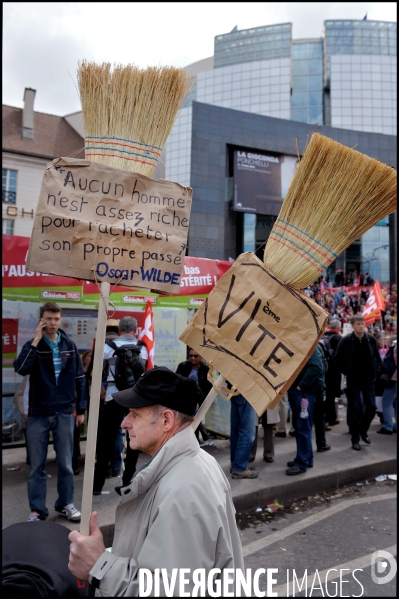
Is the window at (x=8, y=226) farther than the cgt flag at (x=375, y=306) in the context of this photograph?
Yes

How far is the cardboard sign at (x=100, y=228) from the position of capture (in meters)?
2.07

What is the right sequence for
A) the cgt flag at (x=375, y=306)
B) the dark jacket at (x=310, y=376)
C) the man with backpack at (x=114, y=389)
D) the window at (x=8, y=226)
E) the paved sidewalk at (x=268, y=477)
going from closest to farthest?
the paved sidewalk at (x=268, y=477), the man with backpack at (x=114, y=389), the dark jacket at (x=310, y=376), the cgt flag at (x=375, y=306), the window at (x=8, y=226)

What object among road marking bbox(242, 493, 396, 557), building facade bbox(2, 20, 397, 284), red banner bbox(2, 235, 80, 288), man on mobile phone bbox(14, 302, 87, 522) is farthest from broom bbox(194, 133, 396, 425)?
building facade bbox(2, 20, 397, 284)

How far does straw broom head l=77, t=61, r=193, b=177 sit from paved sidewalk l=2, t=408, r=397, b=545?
353 centimetres

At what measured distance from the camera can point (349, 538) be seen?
4.37m

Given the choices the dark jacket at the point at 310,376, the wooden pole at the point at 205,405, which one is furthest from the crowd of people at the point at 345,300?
the wooden pole at the point at 205,405

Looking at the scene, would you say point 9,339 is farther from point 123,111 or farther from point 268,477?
point 123,111

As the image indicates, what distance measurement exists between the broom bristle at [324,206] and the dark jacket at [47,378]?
2885 millimetres

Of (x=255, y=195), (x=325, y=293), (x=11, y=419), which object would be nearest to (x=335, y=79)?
(x=255, y=195)

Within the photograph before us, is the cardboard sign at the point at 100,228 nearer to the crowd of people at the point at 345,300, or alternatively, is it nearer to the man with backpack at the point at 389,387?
the man with backpack at the point at 389,387

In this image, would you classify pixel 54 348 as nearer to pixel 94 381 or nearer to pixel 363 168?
pixel 94 381

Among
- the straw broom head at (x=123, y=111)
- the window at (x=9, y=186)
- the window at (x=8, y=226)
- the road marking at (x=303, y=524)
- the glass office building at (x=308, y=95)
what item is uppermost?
the glass office building at (x=308, y=95)

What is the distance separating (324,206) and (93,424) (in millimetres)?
1380

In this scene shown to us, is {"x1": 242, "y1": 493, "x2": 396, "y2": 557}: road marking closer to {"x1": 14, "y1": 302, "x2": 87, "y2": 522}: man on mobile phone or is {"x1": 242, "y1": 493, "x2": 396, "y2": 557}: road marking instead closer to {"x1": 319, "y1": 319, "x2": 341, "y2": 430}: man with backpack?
{"x1": 14, "y1": 302, "x2": 87, "y2": 522}: man on mobile phone
